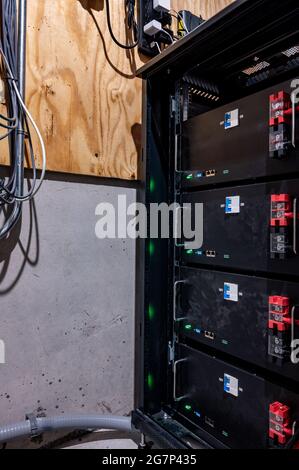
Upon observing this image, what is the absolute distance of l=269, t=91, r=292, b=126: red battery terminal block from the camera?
1008mm

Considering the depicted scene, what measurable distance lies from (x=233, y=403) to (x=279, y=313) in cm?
42

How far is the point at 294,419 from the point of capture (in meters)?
0.99

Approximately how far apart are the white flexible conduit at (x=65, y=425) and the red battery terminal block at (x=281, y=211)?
3.59 ft

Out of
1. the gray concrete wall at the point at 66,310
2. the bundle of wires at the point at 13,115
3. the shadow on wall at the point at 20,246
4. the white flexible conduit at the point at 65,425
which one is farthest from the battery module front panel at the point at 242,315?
the bundle of wires at the point at 13,115

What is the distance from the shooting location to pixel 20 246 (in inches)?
53.0

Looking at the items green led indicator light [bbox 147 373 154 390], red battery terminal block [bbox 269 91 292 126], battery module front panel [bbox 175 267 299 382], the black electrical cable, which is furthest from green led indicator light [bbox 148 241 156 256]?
the black electrical cable

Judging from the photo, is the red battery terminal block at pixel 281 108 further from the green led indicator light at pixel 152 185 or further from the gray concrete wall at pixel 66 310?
the gray concrete wall at pixel 66 310

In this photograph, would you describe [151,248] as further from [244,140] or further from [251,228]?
[244,140]

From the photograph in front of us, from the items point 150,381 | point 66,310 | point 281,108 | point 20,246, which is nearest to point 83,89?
point 20,246

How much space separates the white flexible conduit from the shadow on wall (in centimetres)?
52

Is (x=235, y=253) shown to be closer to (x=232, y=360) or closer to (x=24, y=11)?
(x=232, y=360)

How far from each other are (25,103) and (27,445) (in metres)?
1.42

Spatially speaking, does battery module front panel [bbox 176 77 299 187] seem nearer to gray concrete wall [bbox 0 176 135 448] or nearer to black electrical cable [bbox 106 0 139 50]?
gray concrete wall [bbox 0 176 135 448]
